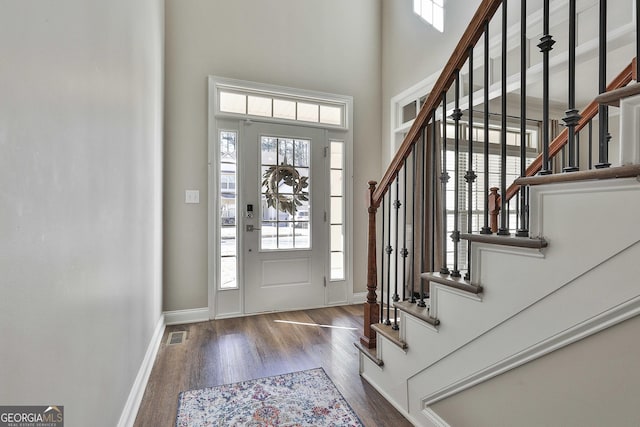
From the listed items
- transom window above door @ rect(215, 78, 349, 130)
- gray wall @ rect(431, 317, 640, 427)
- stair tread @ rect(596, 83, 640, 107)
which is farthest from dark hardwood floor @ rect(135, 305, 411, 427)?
transom window above door @ rect(215, 78, 349, 130)

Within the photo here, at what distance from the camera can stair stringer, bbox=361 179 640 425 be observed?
929 mm

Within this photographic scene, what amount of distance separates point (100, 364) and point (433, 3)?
3895 mm

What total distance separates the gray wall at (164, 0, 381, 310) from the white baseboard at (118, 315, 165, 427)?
689mm

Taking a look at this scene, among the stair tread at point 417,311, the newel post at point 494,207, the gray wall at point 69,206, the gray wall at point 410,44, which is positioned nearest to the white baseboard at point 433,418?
the stair tread at point 417,311

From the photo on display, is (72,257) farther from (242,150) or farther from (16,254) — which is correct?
(242,150)

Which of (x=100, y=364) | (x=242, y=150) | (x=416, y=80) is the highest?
(x=416, y=80)

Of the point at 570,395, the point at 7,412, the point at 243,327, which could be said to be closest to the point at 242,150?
the point at 243,327

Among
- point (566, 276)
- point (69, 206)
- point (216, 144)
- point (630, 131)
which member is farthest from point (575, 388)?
point (216, 144)

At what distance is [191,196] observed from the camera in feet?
10.7

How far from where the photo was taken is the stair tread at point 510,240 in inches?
42.6

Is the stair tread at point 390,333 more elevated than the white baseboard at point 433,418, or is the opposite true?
the stair tread at point 390,333

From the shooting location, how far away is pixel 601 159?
968 millimetres

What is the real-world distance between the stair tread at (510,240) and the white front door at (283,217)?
244cm

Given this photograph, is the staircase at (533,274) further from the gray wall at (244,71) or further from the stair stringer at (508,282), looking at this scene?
the gray wall at (244,71)
